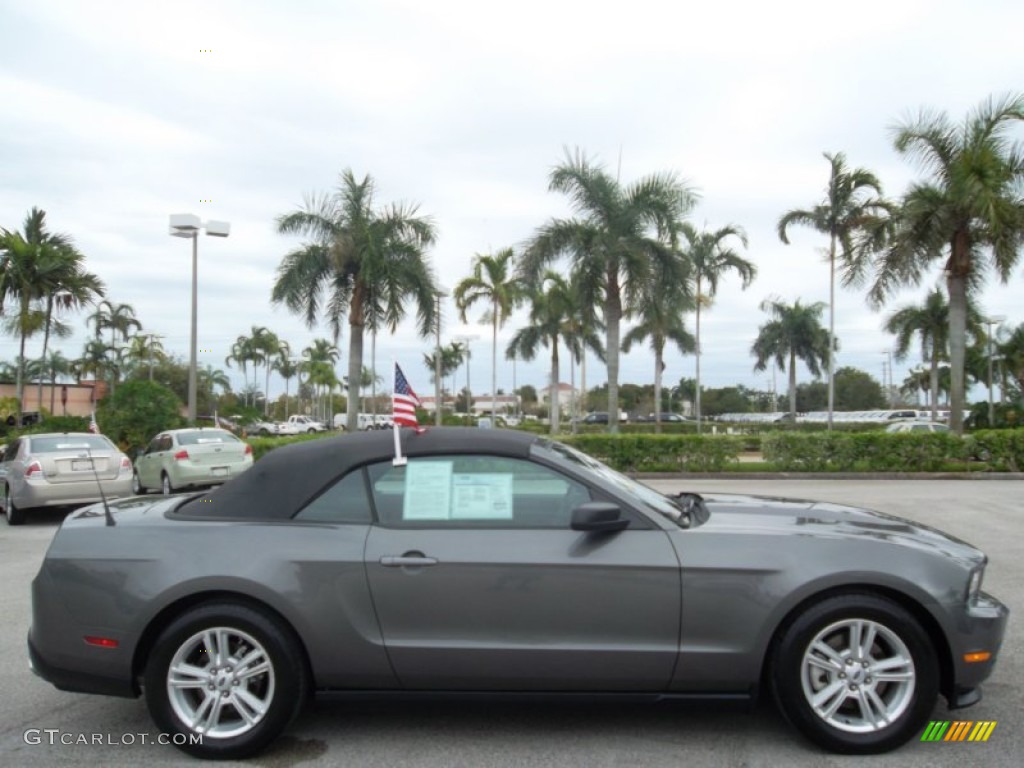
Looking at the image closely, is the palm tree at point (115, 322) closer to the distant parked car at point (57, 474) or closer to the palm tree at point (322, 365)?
the palm tree at point (322, 365)

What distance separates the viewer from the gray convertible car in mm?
3801

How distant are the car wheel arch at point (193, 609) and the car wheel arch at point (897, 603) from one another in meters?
2.08

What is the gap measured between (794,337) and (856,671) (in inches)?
1987

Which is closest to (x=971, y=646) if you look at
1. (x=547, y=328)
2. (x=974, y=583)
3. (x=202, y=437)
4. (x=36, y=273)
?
(x=974, y=583)

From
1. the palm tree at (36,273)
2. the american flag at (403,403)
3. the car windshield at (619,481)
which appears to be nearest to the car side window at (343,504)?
the american flag at (403,403)

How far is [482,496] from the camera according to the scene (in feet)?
13.4

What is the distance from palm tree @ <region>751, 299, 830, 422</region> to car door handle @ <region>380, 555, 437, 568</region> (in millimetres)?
49596

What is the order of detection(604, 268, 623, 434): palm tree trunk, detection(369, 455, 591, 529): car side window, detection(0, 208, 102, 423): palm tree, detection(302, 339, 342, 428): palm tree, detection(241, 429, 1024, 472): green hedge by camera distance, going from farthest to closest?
detection(302, 339, 342, 428): palm tree, detection(0, 208, 102, 423): palm tree, detection(604, 268, 623, 434): palm tree trunk, detection(241, 429, 1024, 472): green hedge, detection(369, 455, 591, 529): car side window

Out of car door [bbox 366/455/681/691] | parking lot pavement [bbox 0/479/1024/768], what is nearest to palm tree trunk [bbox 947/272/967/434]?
parking lot pavement [bbox 0/479/1024/768]

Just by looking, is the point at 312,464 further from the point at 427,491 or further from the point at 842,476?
the point at 842,476

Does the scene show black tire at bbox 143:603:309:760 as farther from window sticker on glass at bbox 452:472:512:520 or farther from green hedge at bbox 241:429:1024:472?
green hedge at bbox 241:429:1024:472

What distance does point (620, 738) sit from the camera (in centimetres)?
405

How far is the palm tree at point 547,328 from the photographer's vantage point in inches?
1663

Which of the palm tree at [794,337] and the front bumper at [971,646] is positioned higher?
the palm tree at [794,337]
